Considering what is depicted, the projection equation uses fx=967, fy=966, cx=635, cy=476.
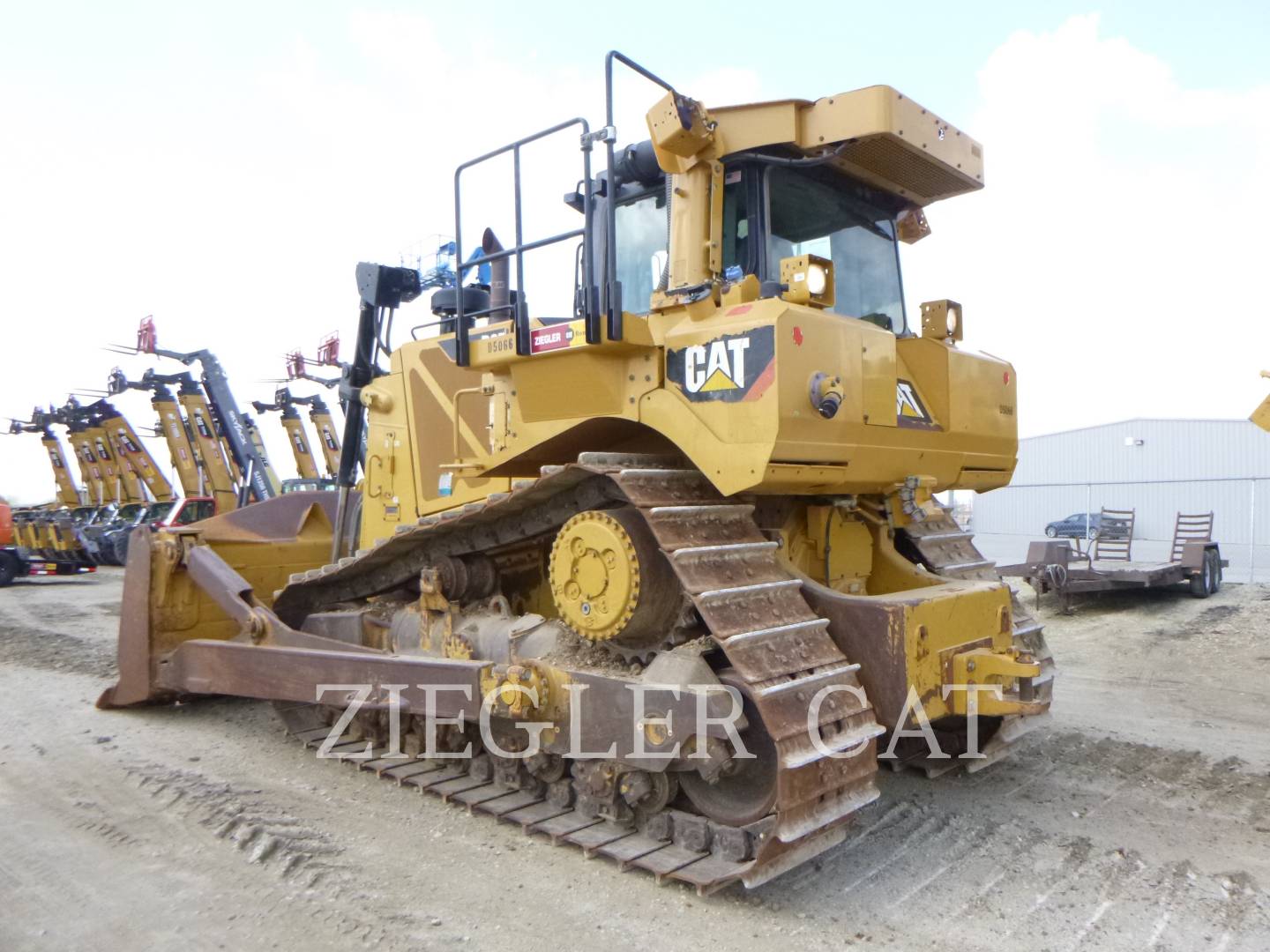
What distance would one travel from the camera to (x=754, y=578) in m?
4.14

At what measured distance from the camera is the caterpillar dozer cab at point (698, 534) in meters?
3.99

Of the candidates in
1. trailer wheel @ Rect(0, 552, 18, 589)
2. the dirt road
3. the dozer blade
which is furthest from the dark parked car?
trailer wheel @ Rect(0, 552, 18, 589)

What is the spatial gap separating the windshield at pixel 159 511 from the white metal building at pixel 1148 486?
20527 millimetres

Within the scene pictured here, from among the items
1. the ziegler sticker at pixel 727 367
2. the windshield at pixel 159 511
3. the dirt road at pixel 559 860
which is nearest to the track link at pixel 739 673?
the dirt road at pixel 559 860

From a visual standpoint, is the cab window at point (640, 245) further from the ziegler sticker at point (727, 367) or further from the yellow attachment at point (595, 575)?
the yellow attachment at point (595, 575)

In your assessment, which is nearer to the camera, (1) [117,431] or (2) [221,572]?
(2) [221,572]

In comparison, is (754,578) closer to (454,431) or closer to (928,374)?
(928,374)

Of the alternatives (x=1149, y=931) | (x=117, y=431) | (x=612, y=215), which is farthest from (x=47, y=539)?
(x=1149, y=931)

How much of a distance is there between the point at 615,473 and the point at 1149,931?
8.89 feet

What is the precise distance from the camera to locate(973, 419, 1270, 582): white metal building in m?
17.0

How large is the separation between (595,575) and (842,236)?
2387 mm

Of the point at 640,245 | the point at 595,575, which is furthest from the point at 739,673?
the point at 640,245

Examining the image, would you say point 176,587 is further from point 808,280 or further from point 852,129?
point 852,129

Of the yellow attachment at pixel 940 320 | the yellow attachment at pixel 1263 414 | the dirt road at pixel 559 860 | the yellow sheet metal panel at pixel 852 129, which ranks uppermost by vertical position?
the yellow sheet metal panel at pixel 852 129
